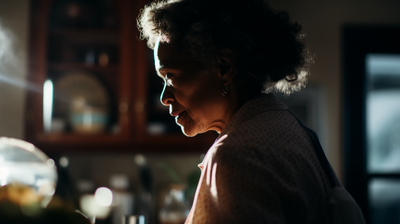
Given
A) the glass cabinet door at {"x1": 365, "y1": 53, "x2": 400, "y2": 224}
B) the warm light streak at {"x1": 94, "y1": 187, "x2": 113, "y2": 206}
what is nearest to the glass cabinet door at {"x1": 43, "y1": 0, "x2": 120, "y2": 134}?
the warm light streak at {"x1": 94, "y1": 187, "x2": 113, "y2": 206}

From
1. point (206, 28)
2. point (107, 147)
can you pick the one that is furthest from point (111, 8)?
point (206, 28)

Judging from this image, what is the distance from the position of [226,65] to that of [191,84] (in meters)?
0.08

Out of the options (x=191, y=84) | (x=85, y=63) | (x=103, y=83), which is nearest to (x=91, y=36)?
(x=85, y=63)

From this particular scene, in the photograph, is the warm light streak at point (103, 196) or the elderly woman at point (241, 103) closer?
the elderly woman at point (241, 103)

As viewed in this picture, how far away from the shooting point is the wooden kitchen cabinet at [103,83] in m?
1.73

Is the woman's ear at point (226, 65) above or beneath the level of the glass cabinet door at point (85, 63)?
beneath

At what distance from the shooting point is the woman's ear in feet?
2.10

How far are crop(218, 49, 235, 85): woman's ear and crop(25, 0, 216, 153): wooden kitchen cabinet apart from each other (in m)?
1.16

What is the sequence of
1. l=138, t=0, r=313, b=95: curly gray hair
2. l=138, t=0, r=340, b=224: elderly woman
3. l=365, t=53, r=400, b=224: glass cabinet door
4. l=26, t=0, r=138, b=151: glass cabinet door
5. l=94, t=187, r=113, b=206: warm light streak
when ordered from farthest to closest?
l=365, t=53, r=400, b=224: glass cabinet door
l=94, t=187, r=113, b=206: warm light streak
l=26, t=0, r=138, b=151: glass cabinet door
l=138, t=0, r=313, b=95: curly gray hair
l=138, t=0, r=340, b=224: elderly woman

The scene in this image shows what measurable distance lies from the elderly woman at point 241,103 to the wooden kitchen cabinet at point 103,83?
991mm

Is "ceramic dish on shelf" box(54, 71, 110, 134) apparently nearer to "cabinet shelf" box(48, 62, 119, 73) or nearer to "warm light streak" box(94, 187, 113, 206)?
"cabinet shelf" box(48, 62, 119, 73)

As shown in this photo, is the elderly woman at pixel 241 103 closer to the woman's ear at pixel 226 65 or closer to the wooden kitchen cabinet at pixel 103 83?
the woman's ear at pixel 226 65

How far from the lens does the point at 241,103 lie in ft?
2.21

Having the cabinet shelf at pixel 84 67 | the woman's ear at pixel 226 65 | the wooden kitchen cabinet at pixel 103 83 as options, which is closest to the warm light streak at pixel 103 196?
the wooden kitchen cabinet at pixel 103 83
